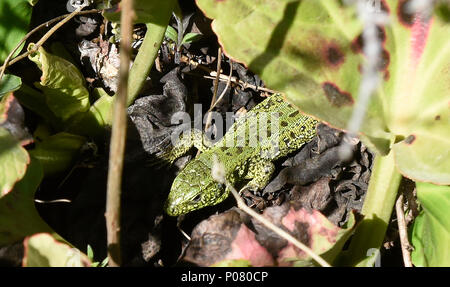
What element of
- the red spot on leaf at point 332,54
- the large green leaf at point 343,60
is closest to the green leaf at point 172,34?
the large green leaf at point 343,60

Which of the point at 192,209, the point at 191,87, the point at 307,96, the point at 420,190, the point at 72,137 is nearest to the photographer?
the point at 307,96

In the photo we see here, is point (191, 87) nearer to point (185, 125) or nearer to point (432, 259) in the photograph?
point (185, 125)

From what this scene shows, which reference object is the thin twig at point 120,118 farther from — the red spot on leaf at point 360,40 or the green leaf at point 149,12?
the red spot on leaf at point 360,40

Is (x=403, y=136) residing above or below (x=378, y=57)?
below

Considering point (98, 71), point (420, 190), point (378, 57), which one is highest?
point (378, 57)

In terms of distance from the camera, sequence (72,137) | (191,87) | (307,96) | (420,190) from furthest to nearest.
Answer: (191,87)
(72,137)
(420,190)
(307,96)

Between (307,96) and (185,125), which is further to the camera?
(185,125)

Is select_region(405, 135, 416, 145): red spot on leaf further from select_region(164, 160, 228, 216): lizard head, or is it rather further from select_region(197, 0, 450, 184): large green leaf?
select_region(164, 160, 228, 216): lizard head

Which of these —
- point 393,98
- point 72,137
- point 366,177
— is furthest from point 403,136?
point 72,137

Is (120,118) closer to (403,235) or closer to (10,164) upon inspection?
(10,164)
